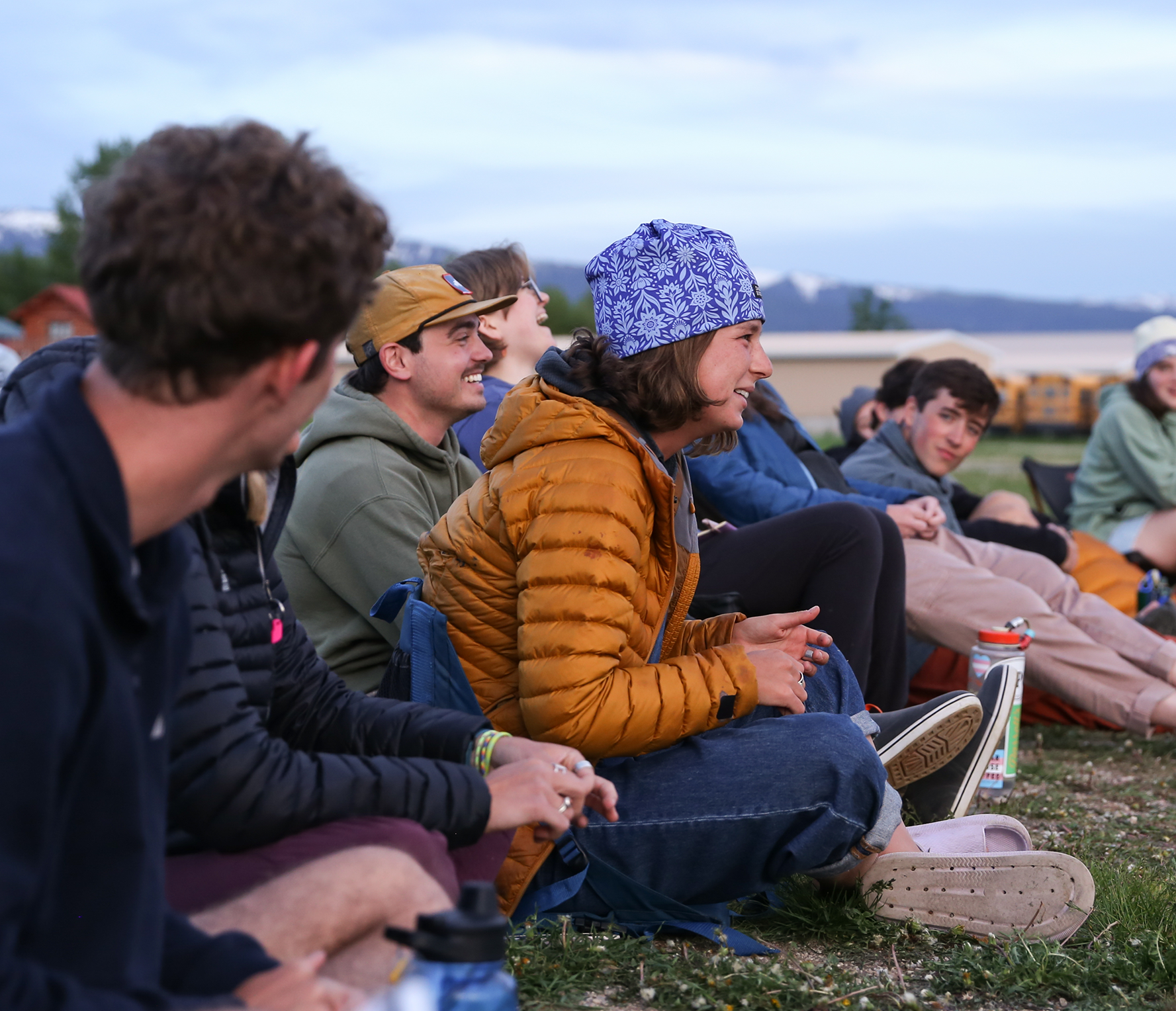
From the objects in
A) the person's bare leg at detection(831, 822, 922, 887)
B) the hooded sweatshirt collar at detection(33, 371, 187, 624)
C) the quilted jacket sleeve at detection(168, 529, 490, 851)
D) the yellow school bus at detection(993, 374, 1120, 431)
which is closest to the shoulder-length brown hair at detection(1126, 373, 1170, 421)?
the person's bare leg at detection(831, 822, 922, 887)

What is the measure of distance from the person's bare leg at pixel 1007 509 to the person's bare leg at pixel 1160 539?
0.79 meters

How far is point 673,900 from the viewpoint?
2.90 m

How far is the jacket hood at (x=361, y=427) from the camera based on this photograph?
3.78 metres

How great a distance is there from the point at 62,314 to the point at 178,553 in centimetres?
7821

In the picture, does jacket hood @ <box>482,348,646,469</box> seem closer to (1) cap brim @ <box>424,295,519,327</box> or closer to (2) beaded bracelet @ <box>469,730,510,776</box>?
(2) beaded bracelet @ <box>469,730,510,776</box>

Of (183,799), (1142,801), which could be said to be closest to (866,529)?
(1142,801)

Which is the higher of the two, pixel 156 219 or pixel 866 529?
pixel 156 219

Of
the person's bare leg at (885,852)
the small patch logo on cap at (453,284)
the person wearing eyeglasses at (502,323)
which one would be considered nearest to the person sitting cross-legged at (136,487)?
the person's bare leg at (885,852)

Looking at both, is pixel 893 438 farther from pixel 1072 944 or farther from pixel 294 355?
pixel 294 355

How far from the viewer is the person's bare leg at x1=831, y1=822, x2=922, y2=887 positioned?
10.1ft

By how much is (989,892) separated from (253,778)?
1880 millimetres

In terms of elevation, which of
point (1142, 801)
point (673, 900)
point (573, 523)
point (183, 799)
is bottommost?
point (1142, 801)

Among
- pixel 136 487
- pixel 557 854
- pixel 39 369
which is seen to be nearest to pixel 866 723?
pixel 557 854

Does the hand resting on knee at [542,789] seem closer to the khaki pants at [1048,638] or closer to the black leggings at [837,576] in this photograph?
the black leggings at [837,576]
